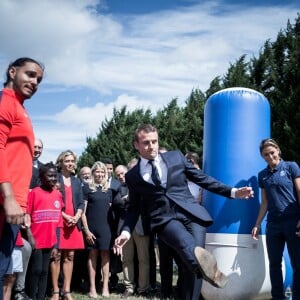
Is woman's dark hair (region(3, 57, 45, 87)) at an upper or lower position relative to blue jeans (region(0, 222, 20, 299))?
upper

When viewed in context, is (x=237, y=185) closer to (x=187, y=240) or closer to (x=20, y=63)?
(x=187, y=240)

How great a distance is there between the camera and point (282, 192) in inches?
230

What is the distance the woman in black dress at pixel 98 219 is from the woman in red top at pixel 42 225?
3.32ft

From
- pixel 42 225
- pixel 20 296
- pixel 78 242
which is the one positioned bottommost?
pixel 20 296

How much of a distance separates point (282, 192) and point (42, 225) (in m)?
2.78

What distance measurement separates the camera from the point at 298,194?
18.9 feet

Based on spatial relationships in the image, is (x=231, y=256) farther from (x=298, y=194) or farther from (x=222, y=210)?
(x=298, y=194)

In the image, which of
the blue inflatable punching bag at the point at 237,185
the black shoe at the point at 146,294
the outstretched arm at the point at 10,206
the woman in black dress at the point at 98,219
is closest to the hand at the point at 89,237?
the woman in black dress at the point at 98,219

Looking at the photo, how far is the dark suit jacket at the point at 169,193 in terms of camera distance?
4562 mm

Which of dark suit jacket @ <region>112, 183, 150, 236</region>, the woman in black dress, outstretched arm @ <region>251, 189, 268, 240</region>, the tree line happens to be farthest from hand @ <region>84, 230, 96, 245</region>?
the tree line

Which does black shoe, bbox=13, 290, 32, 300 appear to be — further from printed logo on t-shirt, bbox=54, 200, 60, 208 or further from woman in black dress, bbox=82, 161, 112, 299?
woman in black dress, bbox=82, 161, 112, 299

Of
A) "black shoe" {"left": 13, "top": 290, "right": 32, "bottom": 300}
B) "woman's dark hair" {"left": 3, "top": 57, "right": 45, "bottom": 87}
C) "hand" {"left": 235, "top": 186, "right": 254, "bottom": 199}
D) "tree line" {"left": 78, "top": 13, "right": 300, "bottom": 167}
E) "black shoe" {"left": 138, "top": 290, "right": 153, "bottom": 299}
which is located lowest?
"black shoe" {"left": 138, "top": 290, "right": 153, "bottom": 299}

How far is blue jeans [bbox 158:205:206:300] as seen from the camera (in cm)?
428

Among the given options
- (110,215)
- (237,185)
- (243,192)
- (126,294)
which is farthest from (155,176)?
(126,294)
